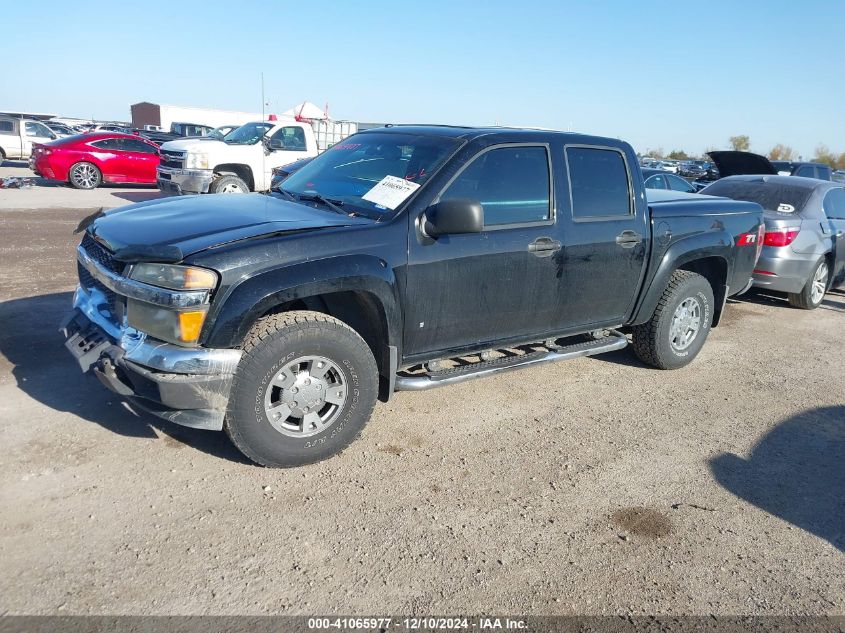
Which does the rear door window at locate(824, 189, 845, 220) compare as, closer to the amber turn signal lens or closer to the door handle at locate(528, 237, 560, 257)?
the door handle at locate(528, 237, 560, 257)

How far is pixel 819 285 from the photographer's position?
8.39 meters

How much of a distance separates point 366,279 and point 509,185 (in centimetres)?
130

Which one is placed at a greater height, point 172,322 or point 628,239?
point 628,239

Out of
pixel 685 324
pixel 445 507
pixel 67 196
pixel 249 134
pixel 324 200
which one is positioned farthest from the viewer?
pixel 67 196

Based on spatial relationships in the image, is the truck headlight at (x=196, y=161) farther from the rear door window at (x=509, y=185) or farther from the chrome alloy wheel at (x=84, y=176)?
the rear door window at (x=509, y=185)

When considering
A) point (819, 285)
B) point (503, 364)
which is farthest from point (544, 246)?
point (819, 285)

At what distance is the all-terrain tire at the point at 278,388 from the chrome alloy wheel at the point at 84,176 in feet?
51.8

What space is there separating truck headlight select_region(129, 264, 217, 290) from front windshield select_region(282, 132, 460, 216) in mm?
1116

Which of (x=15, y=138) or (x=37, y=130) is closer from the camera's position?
(x=15, y=138)

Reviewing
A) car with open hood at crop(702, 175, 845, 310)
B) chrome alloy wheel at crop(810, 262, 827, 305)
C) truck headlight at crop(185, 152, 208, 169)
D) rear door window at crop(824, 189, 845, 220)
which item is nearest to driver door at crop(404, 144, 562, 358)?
car with open hood at crop(702, 175, 845, 310)

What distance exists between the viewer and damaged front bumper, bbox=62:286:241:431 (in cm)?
320

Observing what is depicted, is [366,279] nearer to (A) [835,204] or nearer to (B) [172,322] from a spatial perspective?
(B) [172,322]

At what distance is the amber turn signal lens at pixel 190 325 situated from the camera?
321 centimetres

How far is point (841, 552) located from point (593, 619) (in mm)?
1494
